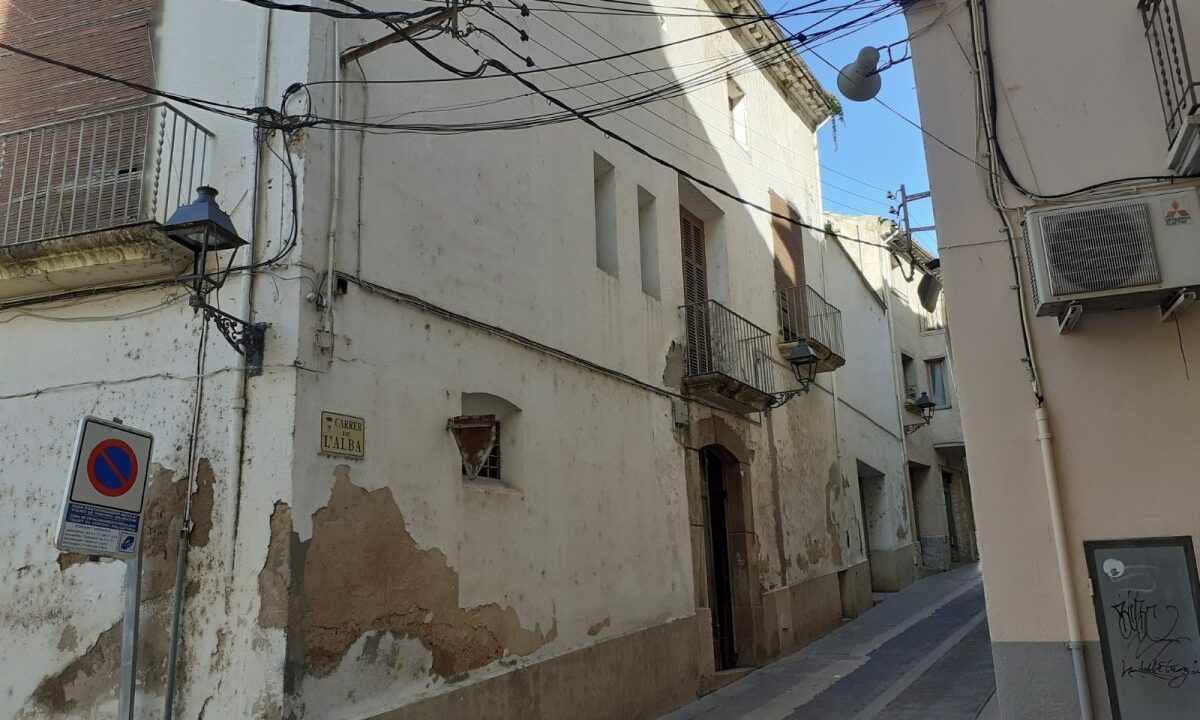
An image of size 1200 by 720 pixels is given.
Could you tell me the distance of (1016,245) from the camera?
5234mm

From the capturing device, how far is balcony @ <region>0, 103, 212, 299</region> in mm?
5406

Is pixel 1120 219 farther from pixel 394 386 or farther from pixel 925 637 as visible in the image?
pixel 925 637

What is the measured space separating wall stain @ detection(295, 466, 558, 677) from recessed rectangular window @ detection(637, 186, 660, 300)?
469cm

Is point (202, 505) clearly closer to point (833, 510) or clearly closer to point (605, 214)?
point (605, 214)

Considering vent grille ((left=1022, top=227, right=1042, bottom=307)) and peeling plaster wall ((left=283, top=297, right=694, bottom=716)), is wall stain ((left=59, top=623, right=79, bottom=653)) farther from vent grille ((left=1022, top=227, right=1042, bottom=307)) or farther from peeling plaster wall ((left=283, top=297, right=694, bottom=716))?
vent grille ((left=1022, top=227, right=1042, bottom=307))

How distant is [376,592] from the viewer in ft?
17.9

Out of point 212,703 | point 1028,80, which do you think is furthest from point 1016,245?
point 212,703

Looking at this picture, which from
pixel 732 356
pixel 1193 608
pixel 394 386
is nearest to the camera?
pixel 1193 608

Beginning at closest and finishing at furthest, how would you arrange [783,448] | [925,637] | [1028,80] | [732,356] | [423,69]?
[1028,80]
[423,69]
[732,356]
[925,637]
[783,448]

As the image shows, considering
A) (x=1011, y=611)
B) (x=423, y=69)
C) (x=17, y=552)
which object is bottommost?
(x=1011, y=611)

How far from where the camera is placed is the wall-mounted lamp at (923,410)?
17.3 metres

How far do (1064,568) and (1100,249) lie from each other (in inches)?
67.8

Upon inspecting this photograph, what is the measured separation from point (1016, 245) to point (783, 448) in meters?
7.53

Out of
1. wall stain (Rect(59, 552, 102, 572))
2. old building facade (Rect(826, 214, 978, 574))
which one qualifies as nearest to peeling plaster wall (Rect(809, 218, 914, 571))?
old building facade (Rect(826, 214, 978, 574))
